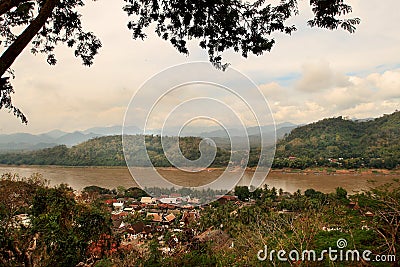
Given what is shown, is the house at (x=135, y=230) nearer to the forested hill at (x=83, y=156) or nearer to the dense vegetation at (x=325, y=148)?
the dense vegetation at (x=325, y=148)

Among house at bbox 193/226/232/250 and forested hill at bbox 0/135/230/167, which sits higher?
forested hill at bbox 0/135/230/167

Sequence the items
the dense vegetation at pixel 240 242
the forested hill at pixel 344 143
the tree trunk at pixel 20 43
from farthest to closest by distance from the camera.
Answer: the forested hill at pixel 344 143 < the dense vegetation at pixel 240 242 < the tree trunk at pixel 20 43

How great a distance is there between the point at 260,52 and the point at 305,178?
20253 mm

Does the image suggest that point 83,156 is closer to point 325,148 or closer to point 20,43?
point 325,148

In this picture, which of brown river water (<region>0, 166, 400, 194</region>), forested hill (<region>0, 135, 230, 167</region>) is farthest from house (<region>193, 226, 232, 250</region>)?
forested hill (<region>0, 135, 230, 167</region>)

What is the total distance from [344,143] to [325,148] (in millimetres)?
1559

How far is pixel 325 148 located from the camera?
2495cm

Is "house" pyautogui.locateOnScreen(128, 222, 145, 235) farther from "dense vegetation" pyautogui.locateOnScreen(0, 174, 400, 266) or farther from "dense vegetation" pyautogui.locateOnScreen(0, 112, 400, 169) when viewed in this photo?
"dense vegetation" pyautogui.locateOnScreen(0, 112, 400, 169)

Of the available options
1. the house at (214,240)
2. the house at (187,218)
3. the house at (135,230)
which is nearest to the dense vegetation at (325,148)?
the house at (187,218)

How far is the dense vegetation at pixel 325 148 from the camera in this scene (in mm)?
20938

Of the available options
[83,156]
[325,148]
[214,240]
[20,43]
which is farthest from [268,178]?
[20,43]

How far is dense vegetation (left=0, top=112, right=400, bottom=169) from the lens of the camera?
824 inches

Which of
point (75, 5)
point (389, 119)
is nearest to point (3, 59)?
point (75, 5)

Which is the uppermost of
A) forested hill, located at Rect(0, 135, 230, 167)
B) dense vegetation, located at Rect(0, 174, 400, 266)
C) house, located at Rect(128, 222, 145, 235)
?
forested hill, located at Rect(0, 135, 230, 167)
